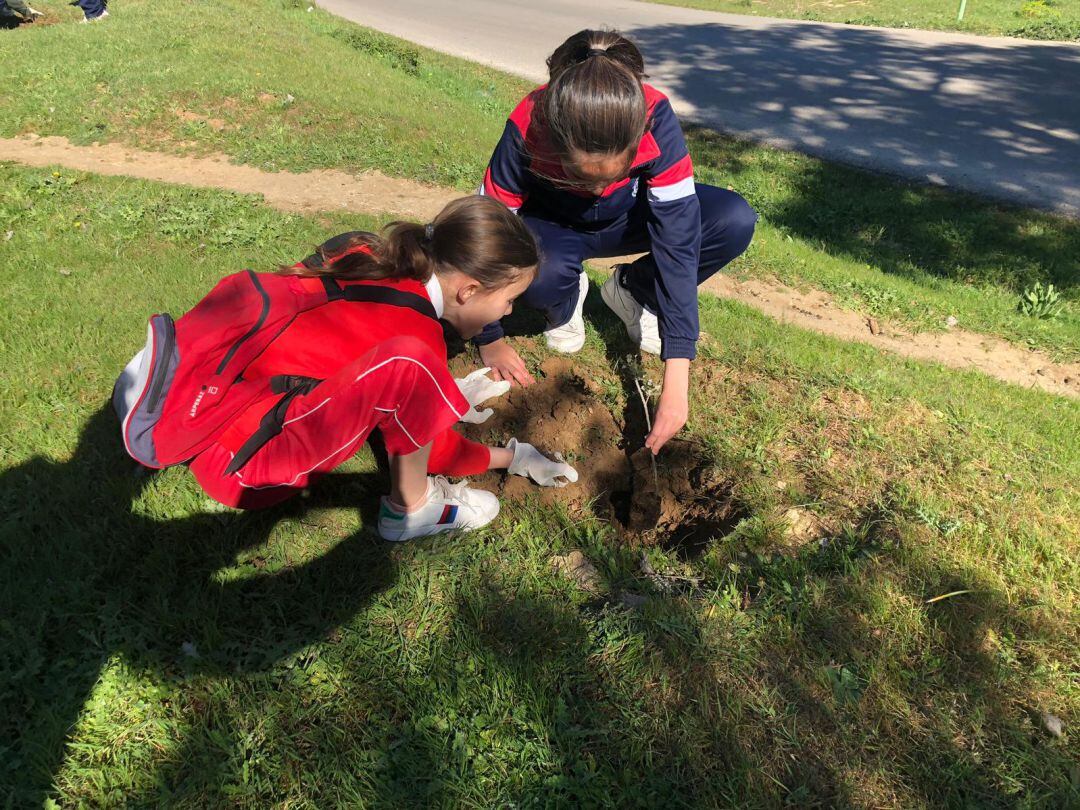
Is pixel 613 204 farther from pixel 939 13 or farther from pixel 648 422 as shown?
pixel 939 13

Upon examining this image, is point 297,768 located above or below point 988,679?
below

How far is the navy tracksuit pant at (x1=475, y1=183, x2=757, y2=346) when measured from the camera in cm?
329

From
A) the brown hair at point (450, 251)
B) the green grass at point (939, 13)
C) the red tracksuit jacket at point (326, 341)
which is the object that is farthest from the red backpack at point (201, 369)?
the green grass at point (939, 13)

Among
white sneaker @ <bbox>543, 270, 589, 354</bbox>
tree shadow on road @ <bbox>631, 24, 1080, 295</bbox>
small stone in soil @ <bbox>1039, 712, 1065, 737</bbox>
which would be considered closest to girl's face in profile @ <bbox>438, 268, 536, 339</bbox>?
white sneaker @ <bbox>543, 270, 589, 354</bbox>

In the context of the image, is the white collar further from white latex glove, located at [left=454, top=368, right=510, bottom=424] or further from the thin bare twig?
the thin bare twig

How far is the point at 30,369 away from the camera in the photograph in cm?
320

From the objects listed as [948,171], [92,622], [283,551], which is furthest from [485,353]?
[948,171]

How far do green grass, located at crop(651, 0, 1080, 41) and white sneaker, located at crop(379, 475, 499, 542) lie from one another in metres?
15.4

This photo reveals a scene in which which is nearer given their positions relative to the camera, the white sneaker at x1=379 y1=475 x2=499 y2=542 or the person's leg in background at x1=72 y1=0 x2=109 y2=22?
the white sneaker at x1=379 y1=475 x2=499 y2=542

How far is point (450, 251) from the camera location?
2273mm

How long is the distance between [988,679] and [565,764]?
1.29 metres

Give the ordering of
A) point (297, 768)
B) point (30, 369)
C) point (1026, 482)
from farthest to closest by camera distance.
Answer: point (30, 369) → point (1026, 482) → point (297, 768)

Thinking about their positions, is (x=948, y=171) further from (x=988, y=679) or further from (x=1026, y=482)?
(x=988, y=679)

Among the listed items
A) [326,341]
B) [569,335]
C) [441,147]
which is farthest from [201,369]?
[441,147]
